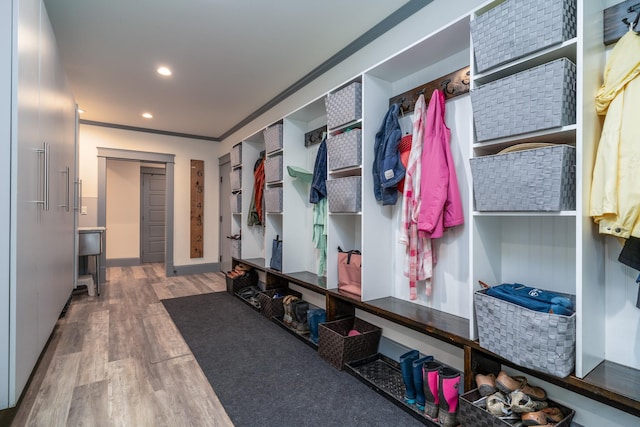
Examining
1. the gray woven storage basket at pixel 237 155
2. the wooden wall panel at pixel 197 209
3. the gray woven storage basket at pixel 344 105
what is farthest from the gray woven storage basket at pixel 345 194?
the wooden wall panel at pixel 197 209

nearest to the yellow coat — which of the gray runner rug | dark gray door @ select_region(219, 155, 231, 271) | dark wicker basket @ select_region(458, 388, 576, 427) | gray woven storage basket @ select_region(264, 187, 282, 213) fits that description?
dark wicker basket @ select_region(458, 388, 576, 427)

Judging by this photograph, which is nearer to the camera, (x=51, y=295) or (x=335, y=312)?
(x=51, y=295)

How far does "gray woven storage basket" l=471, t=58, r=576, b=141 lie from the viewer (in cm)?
126

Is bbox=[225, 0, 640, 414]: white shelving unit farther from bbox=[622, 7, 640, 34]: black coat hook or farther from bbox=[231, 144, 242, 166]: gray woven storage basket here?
bbox=[231, 144, 242, 166]: gray woven storage basket

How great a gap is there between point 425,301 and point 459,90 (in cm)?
137

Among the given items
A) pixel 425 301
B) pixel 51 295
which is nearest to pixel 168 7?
pixel 51 295

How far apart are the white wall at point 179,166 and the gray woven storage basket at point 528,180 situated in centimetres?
536

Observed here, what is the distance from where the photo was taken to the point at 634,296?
52.2 inches

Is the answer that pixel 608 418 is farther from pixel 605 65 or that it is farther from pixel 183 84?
pixel 183 84

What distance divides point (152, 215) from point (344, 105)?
5.96 meters


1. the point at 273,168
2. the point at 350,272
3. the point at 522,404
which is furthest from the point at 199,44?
the point at 522,404

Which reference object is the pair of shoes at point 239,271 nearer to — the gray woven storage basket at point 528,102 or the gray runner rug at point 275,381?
the gray runner rug at point 275,381

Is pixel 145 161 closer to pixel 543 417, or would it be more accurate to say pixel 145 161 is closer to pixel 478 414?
pixel 478 414

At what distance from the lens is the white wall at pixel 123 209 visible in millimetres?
6547
